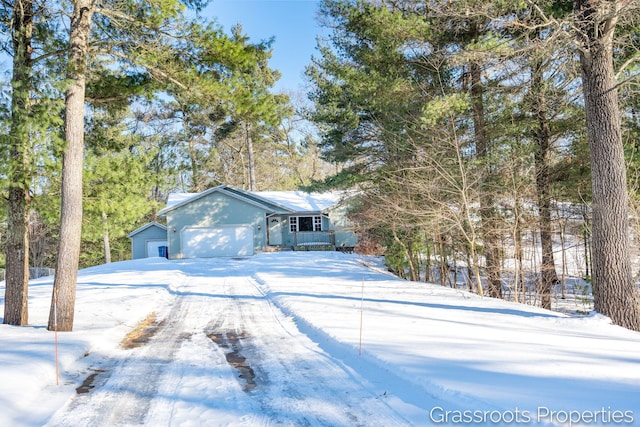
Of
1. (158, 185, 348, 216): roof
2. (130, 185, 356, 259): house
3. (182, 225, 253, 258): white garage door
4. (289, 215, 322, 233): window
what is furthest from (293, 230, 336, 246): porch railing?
(182, 225, 253, 258): white garage door

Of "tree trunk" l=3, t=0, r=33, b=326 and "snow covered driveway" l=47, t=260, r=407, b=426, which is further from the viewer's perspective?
"tree trunk" l=3, t=0, r=33, b=326

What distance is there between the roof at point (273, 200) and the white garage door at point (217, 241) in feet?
6.14

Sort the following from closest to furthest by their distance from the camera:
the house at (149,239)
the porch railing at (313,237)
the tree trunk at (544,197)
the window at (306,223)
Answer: the tree trunk at (544,197) < the porch railing at (313,237) < the window at (306,223) < the house at (149,239)

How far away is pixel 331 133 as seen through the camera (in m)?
16.4

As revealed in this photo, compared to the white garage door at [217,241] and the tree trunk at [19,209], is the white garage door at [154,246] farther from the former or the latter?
the tree trunk at [19,209]

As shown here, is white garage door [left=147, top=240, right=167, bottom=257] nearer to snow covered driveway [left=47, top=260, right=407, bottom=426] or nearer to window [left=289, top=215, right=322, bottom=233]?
window [left=289, top=215, right=322, bottom=233]

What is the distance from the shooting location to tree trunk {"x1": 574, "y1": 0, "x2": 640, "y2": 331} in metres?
7.43

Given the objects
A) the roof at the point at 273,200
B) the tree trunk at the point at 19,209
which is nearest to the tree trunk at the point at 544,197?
the tree trunk at the point at 19,209

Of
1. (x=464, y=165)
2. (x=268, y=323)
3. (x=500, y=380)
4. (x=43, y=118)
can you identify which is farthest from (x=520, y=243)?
(x=43, y=118)

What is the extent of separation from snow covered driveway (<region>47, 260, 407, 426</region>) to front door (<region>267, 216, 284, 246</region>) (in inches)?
850

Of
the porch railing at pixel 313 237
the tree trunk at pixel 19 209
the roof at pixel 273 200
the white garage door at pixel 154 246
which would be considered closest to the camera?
the tree trunk at pixel 19 209

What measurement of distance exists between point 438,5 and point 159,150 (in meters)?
8.07

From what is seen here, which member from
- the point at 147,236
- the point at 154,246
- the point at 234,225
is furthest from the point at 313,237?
the point at 147,236

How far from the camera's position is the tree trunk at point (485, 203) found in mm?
12086
